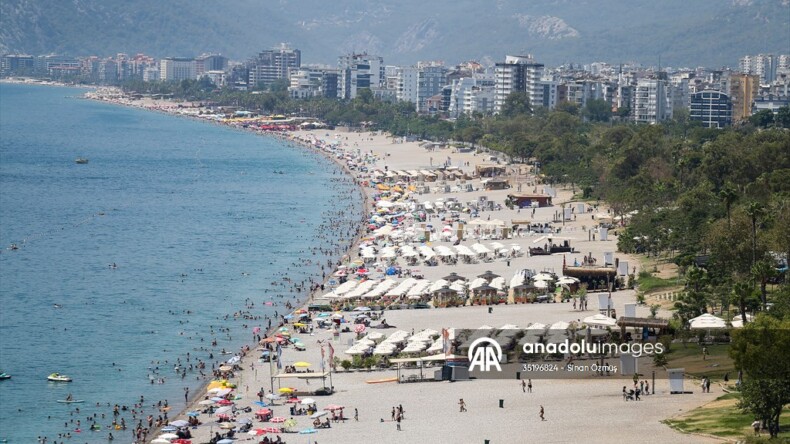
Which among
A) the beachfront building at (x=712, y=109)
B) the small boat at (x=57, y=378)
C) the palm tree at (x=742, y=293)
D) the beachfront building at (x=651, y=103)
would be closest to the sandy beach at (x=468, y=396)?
the palm tree at (x=742, y=293)

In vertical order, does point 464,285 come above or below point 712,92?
below

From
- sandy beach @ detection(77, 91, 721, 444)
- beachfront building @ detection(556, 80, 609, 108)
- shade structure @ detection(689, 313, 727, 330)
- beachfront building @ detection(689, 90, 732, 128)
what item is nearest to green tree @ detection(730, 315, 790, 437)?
sandy beach @ detection(77, 91, 721, 444)

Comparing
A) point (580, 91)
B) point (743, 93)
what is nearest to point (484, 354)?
point (743, 93)

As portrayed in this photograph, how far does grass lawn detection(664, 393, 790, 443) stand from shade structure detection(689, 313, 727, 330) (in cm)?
605

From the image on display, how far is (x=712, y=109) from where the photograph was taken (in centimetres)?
14175

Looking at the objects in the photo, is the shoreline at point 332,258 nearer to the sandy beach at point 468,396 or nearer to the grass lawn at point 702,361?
the sandy beach at point 468,396

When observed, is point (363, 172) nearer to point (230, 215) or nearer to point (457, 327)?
point (230, 215)

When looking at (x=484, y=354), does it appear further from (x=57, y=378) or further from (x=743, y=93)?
(x=743, y=93)

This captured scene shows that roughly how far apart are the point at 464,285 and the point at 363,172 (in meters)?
55.4

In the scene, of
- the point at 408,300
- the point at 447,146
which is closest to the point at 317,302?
the point at 408,300

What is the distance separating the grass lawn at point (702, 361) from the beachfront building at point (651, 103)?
380 feet

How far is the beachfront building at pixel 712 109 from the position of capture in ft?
463

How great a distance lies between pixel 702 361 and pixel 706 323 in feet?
7.44

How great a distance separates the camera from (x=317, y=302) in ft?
181
